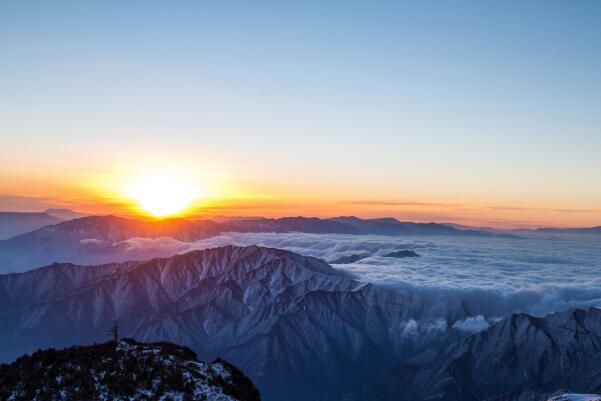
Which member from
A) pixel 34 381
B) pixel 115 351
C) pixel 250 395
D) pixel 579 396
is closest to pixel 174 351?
pixel 115 351

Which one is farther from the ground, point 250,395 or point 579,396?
point 250,395

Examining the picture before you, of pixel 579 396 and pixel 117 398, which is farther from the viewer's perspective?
pixel 579 396

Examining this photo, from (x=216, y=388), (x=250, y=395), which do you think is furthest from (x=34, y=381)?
(x=250, y=395)

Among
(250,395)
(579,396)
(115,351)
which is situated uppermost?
(115,351)

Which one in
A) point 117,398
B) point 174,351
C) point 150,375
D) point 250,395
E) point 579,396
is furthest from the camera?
point 579,396

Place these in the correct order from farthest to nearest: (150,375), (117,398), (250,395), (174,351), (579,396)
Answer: (579,396) → (174,351) → (250,395) → (150,375) → (117,398)

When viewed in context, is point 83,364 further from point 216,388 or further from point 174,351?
point 216,388
